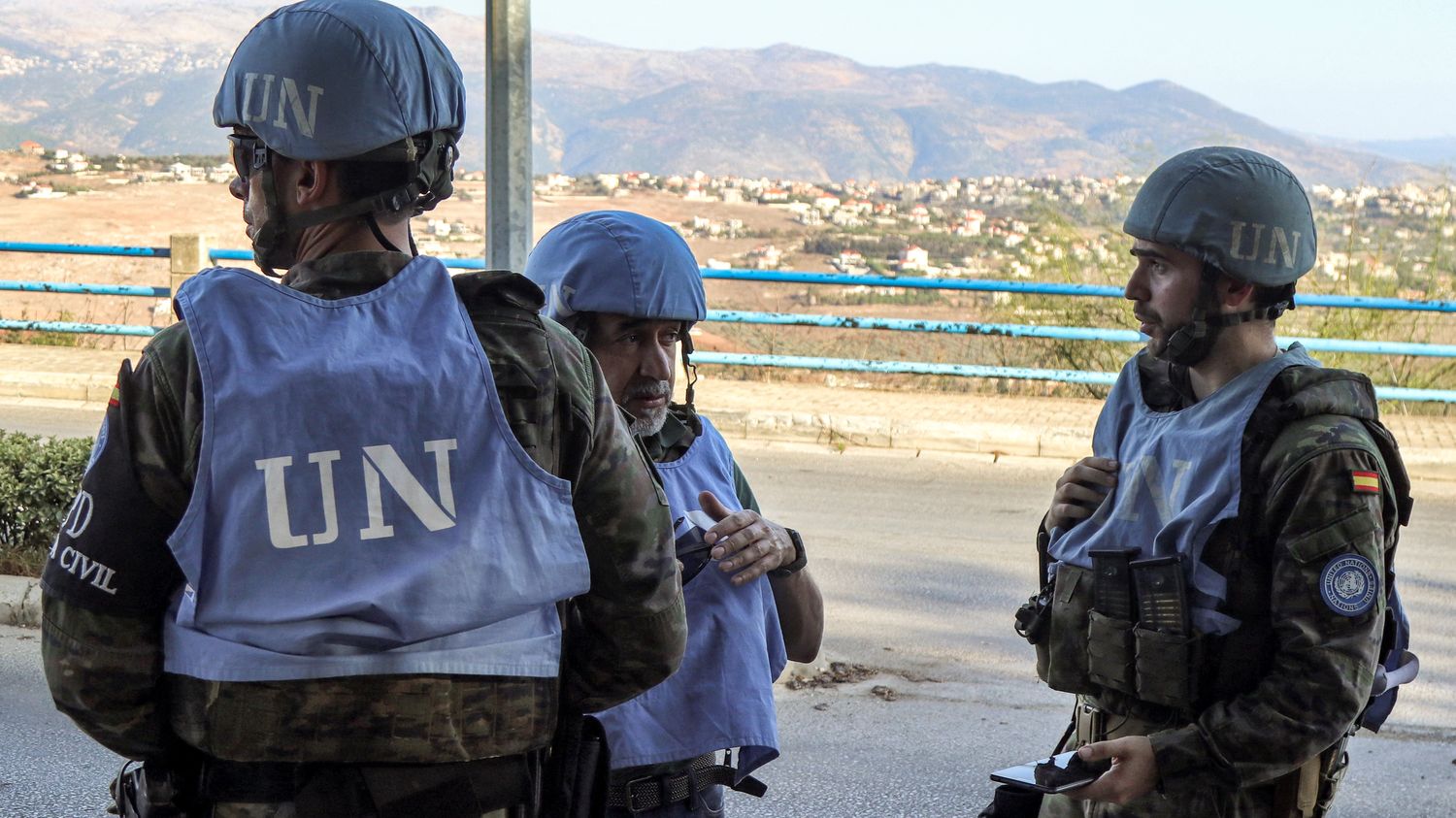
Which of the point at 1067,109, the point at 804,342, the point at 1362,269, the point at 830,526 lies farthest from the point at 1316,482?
the point at 1067,109

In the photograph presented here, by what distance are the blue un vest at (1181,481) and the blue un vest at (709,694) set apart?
0.55 m

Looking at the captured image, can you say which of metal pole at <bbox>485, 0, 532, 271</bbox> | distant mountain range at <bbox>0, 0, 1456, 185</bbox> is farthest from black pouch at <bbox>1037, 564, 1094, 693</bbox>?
distant mountain range at <bbox>0, 0, 1456, 185</bbox>

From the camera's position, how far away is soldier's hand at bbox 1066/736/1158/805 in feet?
6.89

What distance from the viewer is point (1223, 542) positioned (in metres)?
2.12

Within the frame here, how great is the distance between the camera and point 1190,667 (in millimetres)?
2109

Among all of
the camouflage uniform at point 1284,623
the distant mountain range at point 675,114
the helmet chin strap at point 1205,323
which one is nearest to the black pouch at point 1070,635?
the camouflage uniform at point 1284,623

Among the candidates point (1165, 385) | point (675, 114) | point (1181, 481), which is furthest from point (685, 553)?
point (675, 114)

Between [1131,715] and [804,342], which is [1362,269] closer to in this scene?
[804,342]

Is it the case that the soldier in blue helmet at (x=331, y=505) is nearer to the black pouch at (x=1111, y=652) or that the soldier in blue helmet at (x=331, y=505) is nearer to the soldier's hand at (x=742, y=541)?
the soldier's hand at (x=742, y=541)

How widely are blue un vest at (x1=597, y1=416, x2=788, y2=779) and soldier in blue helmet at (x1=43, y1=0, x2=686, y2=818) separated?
1.73 feet

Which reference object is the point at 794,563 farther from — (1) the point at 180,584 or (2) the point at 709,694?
(1) the point at 180,584

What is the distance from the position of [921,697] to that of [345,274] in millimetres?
4195

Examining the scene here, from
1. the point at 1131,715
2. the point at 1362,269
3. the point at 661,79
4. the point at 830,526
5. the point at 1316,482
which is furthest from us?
the point at 661,79

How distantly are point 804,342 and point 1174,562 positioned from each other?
17523 millimetres
